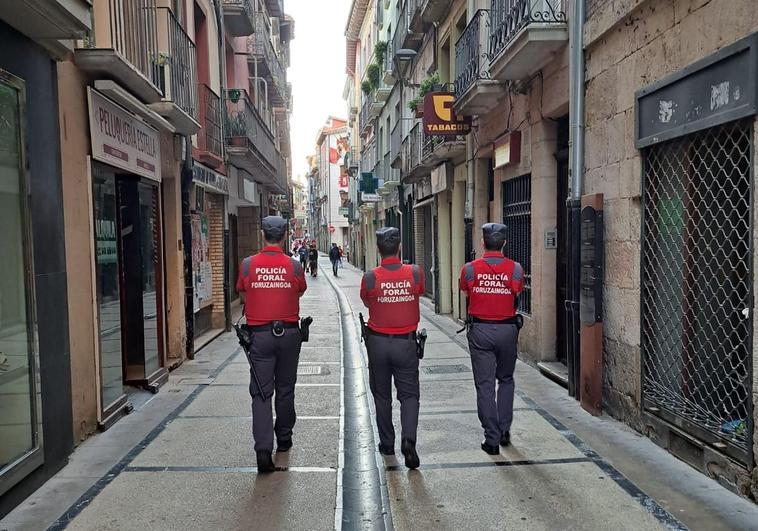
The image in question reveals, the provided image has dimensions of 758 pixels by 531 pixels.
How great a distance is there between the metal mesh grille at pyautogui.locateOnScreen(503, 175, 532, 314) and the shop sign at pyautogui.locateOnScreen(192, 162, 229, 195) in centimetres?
475

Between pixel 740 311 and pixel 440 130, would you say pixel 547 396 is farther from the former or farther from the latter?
pixel 440 130

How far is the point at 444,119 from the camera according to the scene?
11594mm

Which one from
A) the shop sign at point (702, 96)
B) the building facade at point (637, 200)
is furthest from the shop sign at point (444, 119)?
the shop sign at point (702, 96)

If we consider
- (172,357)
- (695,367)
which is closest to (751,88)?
(695,367)

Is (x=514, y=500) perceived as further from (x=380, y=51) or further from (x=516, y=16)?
(x=380, y=51)

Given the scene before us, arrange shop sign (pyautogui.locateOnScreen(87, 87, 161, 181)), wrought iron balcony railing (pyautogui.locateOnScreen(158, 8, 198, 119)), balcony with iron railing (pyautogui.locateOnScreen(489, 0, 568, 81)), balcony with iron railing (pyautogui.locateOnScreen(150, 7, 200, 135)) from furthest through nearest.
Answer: wrought iron balcony railing (pyautogui.locateOnScreen(158, 8, 198, 119))
balcony with iron railing (pyautogui.locateOnScreen(150, 7, 200, 135))
balcony with iron railing (pyautogui.locateOnScreen(489, 0, 568, 81))
shop sign (pyautogui.locateOnScreen(87, 87, 161, 181))

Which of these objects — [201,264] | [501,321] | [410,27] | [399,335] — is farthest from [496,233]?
[410,27]

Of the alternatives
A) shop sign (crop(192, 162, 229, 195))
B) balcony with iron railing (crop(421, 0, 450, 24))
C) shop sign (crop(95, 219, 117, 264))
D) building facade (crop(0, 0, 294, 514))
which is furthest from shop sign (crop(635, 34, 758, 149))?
balcony with iron railing (crop(421, 0, 450, 24))

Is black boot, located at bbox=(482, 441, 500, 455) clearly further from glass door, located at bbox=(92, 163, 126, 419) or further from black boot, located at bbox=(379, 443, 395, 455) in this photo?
glass door, located at bbox=(92, 163, 126, 419)

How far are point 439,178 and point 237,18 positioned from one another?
540 centimetres

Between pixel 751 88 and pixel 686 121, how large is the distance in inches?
32.1

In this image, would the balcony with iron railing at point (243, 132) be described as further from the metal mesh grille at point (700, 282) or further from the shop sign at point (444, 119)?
the metal mesh grille at point (700, 282)

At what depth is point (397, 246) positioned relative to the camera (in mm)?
4941

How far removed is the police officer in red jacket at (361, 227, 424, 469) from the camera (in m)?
4.79
